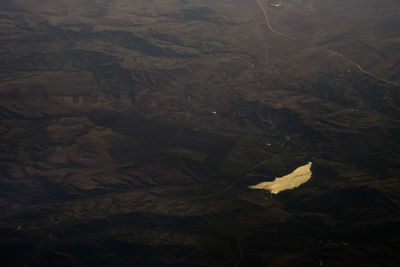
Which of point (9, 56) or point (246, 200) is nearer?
point (246, 200)

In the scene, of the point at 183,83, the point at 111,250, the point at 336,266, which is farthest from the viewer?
the point at 183,83

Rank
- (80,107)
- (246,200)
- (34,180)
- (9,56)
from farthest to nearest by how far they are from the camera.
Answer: (9,56) → (80,107) → (34,180) → (246,200)

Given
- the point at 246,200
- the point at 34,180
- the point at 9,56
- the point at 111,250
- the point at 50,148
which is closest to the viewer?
the point at 111,250

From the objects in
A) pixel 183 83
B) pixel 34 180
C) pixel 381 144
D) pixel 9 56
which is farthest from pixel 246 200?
pixel 9 56

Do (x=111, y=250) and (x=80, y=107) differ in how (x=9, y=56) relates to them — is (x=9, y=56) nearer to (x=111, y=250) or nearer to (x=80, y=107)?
(x=80, y=107)

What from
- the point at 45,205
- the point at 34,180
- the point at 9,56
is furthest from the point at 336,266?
the point at 9,56

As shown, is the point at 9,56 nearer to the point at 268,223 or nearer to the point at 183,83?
the point at 183,83

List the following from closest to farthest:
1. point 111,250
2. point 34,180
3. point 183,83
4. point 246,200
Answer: point 111,250, point 246,200, point 34,180, point 183,83

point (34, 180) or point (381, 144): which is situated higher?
point (381, 144)

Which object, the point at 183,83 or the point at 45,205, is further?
the point at 183,83
